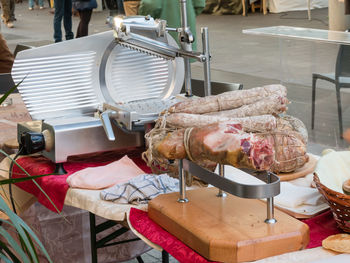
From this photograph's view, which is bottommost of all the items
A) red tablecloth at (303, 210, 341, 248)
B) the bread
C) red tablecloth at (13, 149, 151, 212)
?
red tablecloth at (13, 149, 151, 212)

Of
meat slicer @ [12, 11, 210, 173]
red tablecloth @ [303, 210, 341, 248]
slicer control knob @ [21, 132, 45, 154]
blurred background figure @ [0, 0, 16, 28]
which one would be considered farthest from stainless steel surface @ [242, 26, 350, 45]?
blurred background figure @ [0, 0, 16, 28]

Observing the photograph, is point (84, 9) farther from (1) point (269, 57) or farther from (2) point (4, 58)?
(2) point (4, 58)

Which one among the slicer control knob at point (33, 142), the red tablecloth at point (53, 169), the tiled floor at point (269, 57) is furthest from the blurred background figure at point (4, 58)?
A: the slicer control knob at point (33, 142)

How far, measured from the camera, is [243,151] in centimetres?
136

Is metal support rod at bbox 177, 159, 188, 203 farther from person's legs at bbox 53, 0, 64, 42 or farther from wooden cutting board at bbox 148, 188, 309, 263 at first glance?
person's legs at bbox 53, 0, 64, 42

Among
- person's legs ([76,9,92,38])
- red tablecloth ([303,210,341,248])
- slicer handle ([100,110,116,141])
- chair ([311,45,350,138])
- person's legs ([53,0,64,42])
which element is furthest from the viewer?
person's legs ([53,0,64,42])

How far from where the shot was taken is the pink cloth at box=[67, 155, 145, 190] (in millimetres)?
1897

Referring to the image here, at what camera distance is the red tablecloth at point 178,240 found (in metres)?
1.42

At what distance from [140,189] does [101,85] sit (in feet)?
2.35

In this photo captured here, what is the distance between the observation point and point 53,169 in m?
2.12

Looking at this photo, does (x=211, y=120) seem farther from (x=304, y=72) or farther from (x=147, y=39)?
(x=304, y=72)

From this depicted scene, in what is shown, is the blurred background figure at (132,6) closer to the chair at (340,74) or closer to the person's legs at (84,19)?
the person's legs at (84,19)

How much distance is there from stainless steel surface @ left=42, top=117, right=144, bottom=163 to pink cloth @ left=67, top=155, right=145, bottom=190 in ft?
Answer: 0.36

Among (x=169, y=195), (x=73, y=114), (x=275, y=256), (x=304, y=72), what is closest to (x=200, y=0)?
(x=304, y=72)
